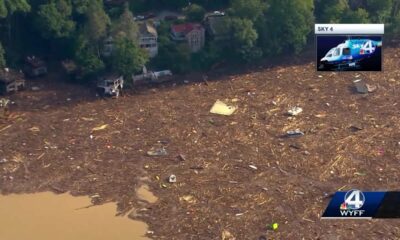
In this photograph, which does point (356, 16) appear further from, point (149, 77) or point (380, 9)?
point (149, 77)

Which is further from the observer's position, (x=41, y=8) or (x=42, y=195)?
(x=41, y=8)

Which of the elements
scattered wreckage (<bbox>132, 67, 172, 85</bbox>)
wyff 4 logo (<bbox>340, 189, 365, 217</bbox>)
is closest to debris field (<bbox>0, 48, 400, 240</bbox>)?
wyff 4 logo (<bbox>340, 189, 365, 217</bbox>)

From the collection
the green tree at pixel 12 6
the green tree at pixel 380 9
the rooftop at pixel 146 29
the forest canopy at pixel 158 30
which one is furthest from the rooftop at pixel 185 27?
the green tree at pixel 380 9

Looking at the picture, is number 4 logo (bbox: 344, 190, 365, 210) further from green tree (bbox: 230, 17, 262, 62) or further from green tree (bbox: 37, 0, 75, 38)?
green tree (bbox: 37, 0, 75, 38)

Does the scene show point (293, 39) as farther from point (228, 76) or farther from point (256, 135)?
point (256, 135)

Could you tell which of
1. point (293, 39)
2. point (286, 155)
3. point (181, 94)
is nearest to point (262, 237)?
point (286, 155)

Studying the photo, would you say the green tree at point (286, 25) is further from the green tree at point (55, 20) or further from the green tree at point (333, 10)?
the green tree at point (55, 20)
